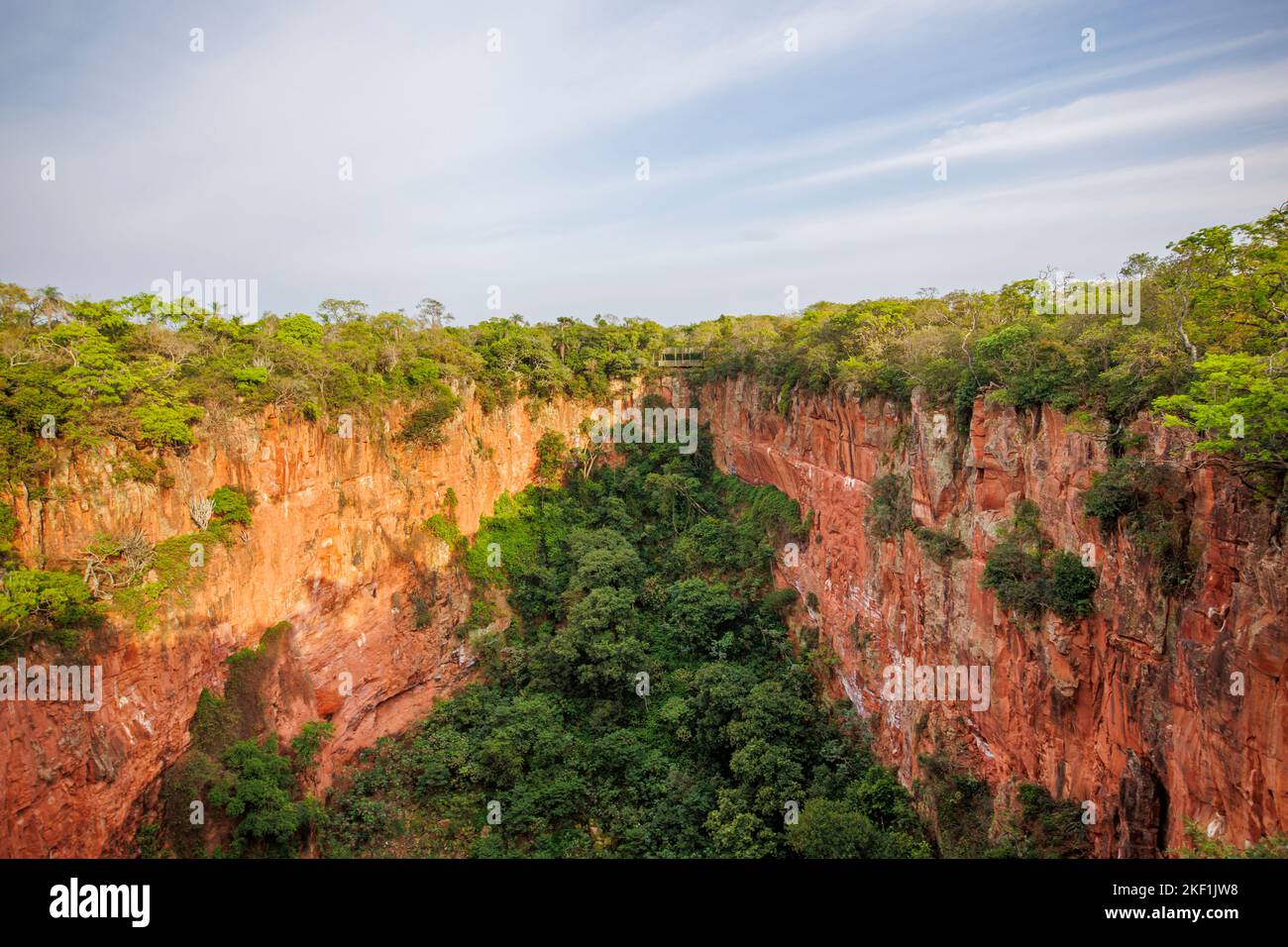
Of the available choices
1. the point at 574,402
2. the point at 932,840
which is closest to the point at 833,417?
the point at 932,840

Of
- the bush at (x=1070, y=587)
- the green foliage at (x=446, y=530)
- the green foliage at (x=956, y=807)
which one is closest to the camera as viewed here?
the bush at (x=1070, y=587)

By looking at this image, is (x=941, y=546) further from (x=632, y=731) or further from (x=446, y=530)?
(x=446, y=530)

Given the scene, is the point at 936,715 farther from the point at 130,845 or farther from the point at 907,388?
the point at 130,845

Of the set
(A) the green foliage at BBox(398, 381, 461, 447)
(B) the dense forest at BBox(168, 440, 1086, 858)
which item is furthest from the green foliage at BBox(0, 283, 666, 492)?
(B) the dense forest at BBox(168, 440, 1086, 858)

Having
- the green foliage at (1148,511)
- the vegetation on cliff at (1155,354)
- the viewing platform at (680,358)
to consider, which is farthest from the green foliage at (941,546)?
the viewing platform at (680,358)

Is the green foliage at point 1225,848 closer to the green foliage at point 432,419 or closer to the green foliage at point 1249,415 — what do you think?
the green foliage at point 1249,415
